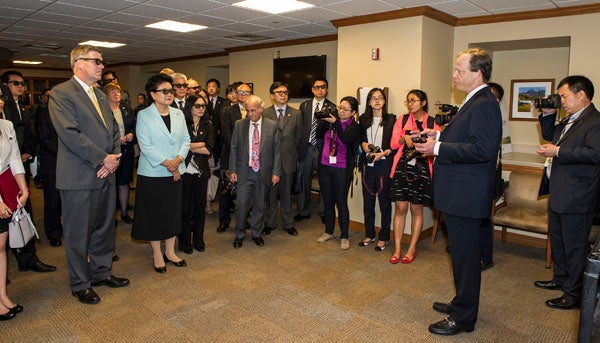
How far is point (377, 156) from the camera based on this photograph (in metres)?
4.33

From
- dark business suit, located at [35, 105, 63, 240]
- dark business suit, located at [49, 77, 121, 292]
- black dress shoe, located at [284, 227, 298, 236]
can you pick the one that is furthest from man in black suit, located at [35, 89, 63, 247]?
black dress shoe, located at [284, 227, 298, 236]

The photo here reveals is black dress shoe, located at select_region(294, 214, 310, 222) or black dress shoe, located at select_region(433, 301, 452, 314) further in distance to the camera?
black dress shoe, located at select_region(294, 214, 310, 222)

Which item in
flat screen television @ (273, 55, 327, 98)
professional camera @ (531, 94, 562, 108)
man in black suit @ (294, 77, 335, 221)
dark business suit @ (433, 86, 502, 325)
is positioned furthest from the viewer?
flat screen television @ (273, 55, 327, 98)

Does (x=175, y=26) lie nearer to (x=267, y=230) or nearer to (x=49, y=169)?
(x=49, y=169)

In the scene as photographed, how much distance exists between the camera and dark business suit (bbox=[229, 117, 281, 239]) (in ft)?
14.7

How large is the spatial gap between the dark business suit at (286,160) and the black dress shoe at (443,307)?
7.49ft

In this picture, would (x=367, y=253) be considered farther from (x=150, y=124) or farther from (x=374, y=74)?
(x=150, y=124)

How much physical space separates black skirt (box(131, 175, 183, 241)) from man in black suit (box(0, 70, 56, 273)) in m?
0.91

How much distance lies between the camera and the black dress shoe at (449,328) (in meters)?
2.85

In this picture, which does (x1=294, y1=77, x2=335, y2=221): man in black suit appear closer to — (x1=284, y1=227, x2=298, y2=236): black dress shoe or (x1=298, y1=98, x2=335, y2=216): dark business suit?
(x1=298, y1=98, x2=335, y2=216): dark business suit

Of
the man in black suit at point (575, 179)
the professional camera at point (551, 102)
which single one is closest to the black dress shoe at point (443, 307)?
the man in black suit at point (575, 179)

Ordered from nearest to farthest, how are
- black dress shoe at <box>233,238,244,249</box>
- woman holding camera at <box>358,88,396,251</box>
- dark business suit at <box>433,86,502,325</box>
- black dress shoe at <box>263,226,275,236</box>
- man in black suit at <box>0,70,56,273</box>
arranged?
1. dark business suit at <box>433,86,502,325</box>
2. man in black suit at <box>0,70,56,273</box>
3. woman holding camera at <box>358,88,396,251</box>
4. black dress shoe at <box>233,238,244,249</box>
5. black dress shoe at <box>263,226,275,236</box>

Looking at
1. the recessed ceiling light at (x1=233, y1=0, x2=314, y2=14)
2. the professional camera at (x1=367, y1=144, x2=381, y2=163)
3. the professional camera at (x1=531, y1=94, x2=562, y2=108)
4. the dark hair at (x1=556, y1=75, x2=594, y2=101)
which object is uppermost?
the recessed ceiling light at (x1=233, y1=0, x2=314, y2=14)

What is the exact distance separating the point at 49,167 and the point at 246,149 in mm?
2096
